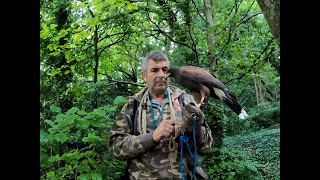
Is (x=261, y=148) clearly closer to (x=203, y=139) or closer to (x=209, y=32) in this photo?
(x=209, y=32)

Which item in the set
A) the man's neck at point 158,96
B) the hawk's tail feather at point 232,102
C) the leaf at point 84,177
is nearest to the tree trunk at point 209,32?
the hawk's tail feather at point 232,102

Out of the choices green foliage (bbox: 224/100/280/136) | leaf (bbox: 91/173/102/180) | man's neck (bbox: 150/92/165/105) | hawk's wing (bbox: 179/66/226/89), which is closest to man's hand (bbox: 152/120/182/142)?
man's neck (bbox: 150/92/165/105)

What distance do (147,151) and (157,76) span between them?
1.52 feet

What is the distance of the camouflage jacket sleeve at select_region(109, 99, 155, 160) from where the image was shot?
215 cm

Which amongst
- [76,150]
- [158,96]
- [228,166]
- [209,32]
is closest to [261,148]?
[228,166]

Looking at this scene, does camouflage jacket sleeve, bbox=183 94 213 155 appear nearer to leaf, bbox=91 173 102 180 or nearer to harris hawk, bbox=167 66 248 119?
harris hawk, bbox=167 66 248 119

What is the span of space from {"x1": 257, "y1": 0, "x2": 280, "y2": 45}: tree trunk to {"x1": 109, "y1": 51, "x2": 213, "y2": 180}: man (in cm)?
61

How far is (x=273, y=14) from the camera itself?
1891 mm

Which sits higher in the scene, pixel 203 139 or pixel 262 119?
pixel 203 139
